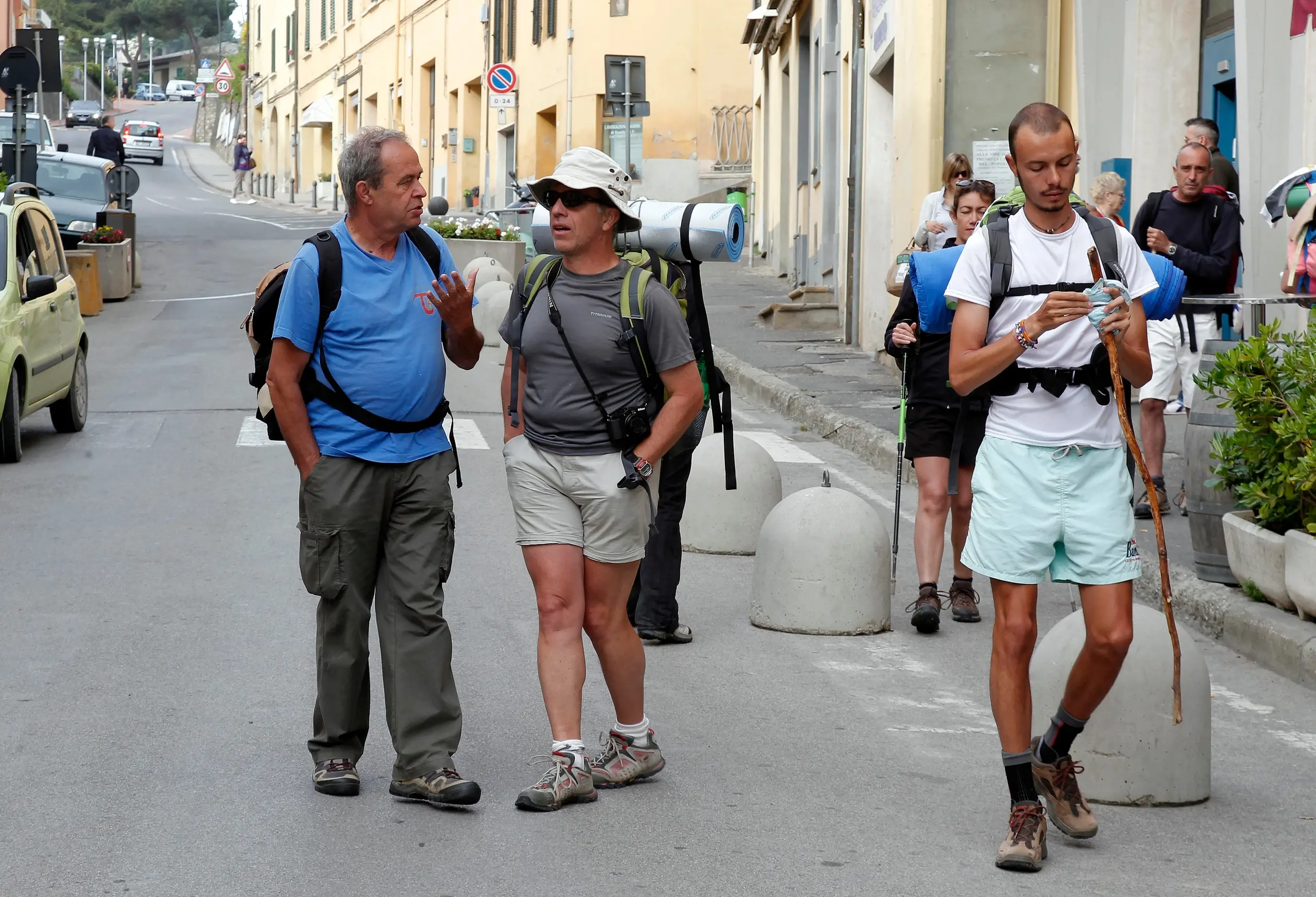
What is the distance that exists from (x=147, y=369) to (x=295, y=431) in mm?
12607

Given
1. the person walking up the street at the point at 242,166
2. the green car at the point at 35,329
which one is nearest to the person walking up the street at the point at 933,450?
the green car at the point at 35,329

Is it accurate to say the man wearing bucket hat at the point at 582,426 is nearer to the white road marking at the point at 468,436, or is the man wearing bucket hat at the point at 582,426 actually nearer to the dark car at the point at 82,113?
the white road marking at the point at 468,436

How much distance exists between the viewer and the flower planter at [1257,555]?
700 cm

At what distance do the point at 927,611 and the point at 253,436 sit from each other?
692cm

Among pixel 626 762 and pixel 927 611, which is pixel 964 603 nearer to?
pixel 927 611

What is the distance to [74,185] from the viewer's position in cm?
2533

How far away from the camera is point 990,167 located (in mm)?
15664

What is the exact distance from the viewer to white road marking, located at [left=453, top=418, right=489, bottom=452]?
41.2 feet

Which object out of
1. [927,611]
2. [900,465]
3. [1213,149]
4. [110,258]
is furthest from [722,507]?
[110,258]

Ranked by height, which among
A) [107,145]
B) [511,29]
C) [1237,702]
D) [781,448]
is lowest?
[1237,702]

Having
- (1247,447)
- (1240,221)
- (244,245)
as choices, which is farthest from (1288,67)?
(244,245)

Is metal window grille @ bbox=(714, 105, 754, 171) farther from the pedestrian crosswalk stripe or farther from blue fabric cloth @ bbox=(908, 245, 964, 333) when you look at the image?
blue fabric cloth @ bbox=(908, 245, 964, 333)

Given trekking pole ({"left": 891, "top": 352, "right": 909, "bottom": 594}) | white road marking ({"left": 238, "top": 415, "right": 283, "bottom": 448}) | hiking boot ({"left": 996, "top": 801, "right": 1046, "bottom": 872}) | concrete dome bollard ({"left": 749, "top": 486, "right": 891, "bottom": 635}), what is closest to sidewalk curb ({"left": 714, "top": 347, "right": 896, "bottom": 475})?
trekking pole ({"left": 891, "top": 352, "right": 909, "bottom": 594})

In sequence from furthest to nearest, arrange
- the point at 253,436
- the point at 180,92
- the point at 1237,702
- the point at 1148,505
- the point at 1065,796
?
the point at 180,92, the point at 253,436, the point at 1148,505, the point at 1237,702, the point at 1065,796
